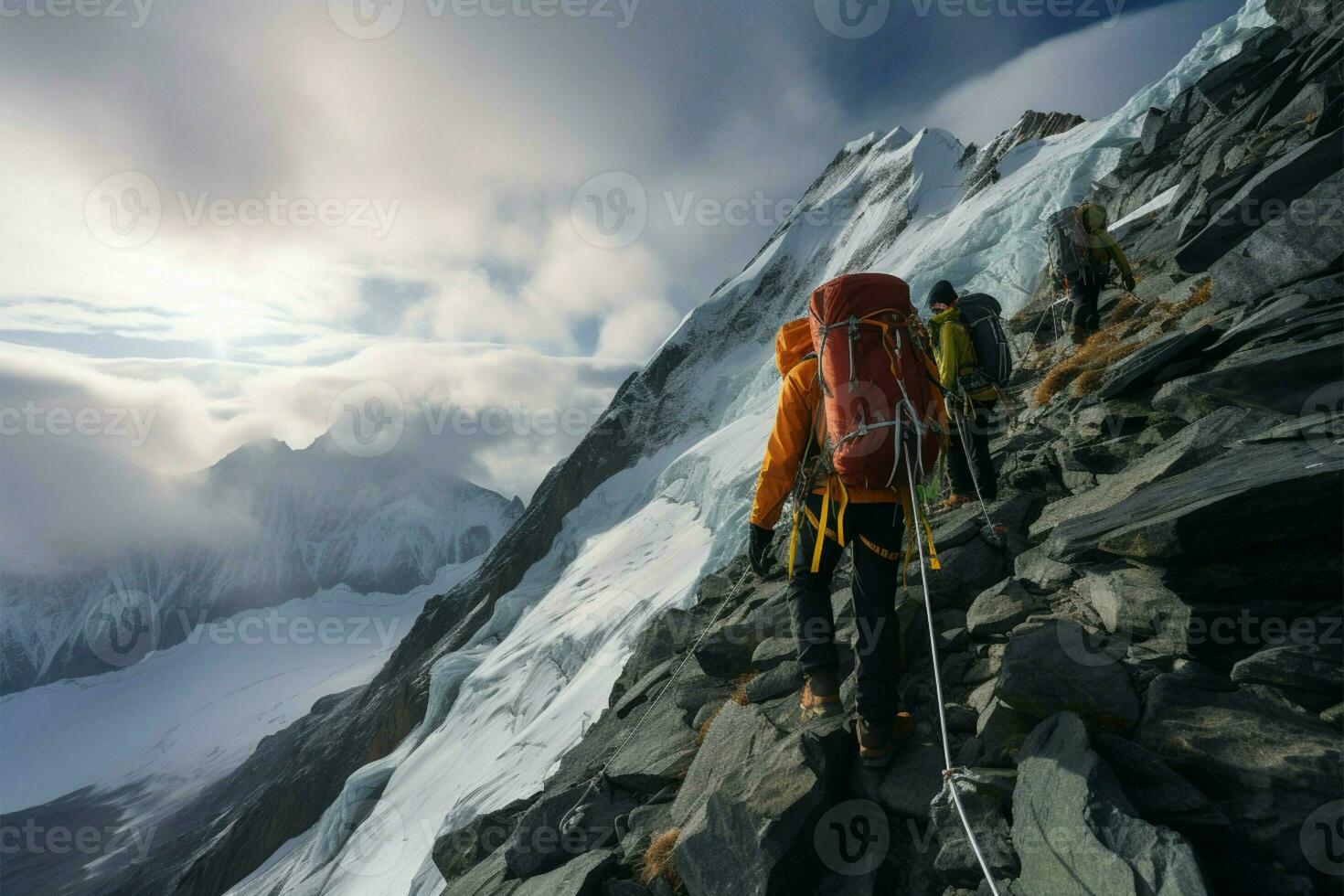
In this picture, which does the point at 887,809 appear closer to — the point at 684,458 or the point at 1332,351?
the point at 1332,351

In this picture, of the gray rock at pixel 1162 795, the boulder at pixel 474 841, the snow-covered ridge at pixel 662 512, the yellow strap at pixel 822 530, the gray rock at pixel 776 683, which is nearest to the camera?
the gray rock at pixel 1162 795

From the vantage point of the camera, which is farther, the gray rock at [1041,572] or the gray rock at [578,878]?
the gray rock at [1041,572]

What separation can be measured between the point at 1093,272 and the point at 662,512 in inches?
1064

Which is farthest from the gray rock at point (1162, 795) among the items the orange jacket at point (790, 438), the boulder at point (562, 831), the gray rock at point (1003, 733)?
the boulder at point (562, 831)

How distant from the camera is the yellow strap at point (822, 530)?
4.38 meters

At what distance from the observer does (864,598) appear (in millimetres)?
4227

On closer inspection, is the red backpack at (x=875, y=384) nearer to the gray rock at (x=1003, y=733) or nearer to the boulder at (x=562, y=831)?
the gray rock at (x=1003, y=733)

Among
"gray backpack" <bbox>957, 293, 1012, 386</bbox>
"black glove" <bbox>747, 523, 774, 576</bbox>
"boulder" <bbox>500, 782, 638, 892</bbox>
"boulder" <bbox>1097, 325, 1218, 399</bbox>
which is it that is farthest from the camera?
"gray backpack" <bbox>957, 293, 1012, 386</bbox>

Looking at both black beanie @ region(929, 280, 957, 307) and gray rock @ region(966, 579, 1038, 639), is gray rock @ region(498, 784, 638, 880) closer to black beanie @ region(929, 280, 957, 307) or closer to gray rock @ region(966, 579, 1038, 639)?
gray rock @ region(966, 579, 1038, 639)

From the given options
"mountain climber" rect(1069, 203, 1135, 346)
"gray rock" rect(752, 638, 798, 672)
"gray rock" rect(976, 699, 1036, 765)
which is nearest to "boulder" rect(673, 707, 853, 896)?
"gray rock" rect(976, 699, 1036, 765)

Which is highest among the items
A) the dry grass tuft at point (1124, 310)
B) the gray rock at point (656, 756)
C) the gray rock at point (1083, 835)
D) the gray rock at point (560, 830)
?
the dry grass tuft at point (1124, 310)

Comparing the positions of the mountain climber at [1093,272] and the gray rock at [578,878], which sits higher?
the mountain climber at [1093,272]

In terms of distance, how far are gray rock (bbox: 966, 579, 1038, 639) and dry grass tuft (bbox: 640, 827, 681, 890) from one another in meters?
2.77

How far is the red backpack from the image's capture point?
409 centimetres
